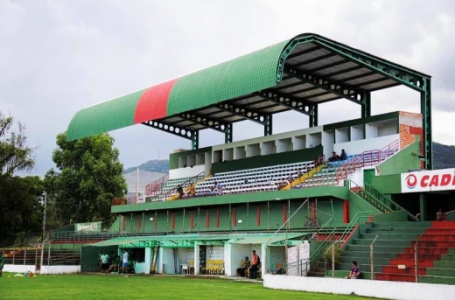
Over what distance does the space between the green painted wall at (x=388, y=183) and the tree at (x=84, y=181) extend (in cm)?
5129

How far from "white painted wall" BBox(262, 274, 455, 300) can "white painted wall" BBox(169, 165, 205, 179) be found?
1342 inches

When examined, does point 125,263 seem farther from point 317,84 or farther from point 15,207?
point 15,207

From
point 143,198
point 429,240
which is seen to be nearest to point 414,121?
point 429,240

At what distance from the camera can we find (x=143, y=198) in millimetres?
66562

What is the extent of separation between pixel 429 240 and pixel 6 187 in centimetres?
5876

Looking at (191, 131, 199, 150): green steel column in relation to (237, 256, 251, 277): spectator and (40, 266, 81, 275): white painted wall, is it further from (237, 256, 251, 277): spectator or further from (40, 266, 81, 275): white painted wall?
(237, 256, 251, 277): spectator

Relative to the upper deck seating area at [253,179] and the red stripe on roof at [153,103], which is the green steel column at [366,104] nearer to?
the upper deck seating area at [253,179]

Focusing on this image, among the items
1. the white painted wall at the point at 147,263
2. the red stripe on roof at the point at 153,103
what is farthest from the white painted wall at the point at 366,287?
the red stripe on roof at the point at 153,103

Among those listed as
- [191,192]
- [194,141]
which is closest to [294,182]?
[191,192]

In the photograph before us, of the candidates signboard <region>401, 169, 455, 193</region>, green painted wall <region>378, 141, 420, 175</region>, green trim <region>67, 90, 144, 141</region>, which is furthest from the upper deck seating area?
signboard <region>401, 169, 455, 193</region>

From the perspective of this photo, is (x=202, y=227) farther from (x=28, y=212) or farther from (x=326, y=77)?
(x=28, y=212)

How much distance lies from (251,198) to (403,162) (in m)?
Answer: 9.74

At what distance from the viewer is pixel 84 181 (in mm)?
86500

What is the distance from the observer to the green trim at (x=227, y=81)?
141 ft
